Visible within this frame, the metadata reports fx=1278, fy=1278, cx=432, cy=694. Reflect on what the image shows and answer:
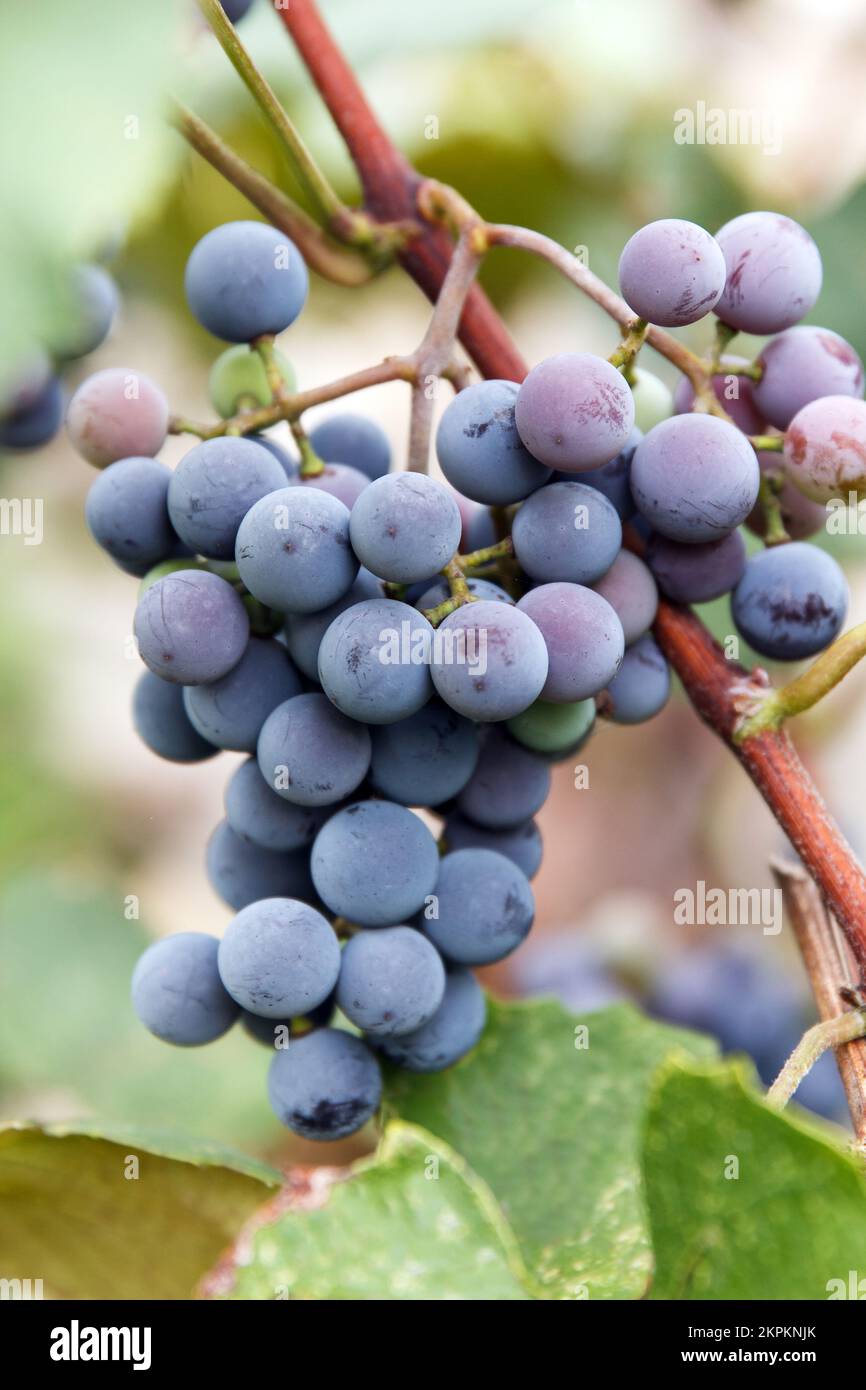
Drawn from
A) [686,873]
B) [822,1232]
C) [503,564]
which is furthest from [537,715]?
[686,873]

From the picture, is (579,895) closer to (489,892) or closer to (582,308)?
(582,308)

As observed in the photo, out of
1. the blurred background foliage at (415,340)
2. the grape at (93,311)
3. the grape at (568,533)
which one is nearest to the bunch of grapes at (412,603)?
the grape at (568,533)

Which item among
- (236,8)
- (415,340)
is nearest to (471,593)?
(236,8)

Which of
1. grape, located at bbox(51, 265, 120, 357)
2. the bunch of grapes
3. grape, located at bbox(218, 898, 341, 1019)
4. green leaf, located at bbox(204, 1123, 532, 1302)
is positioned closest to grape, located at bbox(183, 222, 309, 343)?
the bunch of grapes

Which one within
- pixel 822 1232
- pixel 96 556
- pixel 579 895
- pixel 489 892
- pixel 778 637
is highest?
pixel 96 556

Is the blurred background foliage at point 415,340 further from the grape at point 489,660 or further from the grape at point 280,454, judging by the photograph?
the grape at point 489,660

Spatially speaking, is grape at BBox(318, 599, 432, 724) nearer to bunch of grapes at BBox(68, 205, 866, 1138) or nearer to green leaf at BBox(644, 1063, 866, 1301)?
bunch of grapes at BBox(68, 205, 866, 1138)
